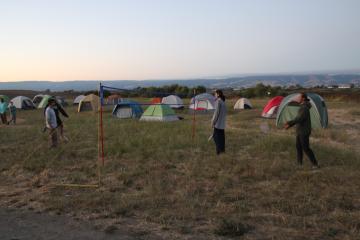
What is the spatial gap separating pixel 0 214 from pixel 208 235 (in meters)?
3.04

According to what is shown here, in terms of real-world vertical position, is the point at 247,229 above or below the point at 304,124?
below

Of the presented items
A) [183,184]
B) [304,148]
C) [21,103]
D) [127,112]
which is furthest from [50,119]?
[21,103]

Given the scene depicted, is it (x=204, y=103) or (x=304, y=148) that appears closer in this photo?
(x=304, y=148)

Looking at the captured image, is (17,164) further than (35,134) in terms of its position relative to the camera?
No

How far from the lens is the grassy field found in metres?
5.23

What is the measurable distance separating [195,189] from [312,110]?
12.0 metres

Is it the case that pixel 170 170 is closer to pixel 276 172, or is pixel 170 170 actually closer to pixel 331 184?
pixel 276 172

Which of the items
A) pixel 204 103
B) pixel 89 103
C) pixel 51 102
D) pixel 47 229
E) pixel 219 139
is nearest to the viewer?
pixel 47 229

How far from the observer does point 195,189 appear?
277 inches

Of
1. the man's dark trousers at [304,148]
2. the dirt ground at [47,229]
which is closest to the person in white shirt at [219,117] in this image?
the man's dark trousers at [304,148]

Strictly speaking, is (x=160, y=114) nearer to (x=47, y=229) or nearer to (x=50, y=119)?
(x=50, y=119)

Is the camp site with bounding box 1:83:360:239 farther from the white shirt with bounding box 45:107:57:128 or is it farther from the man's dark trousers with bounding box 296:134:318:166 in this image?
the white shirt with bounding box 45:107:57:128

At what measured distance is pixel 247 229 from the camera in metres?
5.07

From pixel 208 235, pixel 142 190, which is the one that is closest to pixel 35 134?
pixel 142 190
